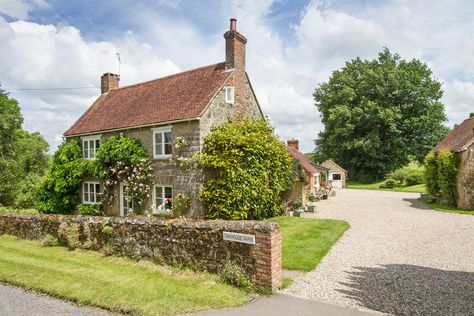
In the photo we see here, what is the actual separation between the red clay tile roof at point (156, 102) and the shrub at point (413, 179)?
116 ft

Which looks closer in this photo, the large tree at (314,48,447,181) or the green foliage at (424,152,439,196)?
the green foliage at (424,152,439,196)

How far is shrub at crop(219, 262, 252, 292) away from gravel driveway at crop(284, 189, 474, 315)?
1205 millimetres

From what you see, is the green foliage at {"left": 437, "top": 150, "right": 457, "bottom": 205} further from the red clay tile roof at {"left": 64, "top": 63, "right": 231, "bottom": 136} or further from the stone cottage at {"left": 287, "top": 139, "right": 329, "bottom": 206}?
the red clay tile roof at {"left": 64, "top": 63, "right": 231, "bottom": 136}

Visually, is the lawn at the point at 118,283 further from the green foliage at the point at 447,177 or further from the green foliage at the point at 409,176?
the green foliage at the point at 409,176

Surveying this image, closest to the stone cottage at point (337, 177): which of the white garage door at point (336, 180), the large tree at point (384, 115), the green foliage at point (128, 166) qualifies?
the white garage door at point (336, 180)

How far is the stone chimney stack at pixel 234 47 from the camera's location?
1806 centimetres

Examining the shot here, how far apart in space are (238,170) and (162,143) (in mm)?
4990

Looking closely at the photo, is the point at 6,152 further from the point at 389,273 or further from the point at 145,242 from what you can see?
the point at 389,273

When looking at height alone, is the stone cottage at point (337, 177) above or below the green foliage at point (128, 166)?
below

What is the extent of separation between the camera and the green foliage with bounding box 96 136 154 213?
1777 cm

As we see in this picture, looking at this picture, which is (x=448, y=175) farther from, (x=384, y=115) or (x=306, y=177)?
(x=384, y=115)

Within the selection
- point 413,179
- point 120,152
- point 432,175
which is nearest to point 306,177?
point 432,175

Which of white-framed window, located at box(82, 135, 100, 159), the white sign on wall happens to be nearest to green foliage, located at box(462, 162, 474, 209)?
the white sign on wall

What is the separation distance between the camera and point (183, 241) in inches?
346
